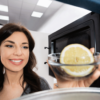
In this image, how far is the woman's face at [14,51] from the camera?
18.4 inches

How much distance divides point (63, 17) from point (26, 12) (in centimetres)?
27

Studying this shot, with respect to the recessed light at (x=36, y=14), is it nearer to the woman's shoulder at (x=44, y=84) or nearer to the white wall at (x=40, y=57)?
the white wall at (x=40, y=57)

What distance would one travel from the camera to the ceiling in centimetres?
53

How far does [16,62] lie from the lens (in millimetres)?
481

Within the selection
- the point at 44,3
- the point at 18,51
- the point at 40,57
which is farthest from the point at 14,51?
the point at 44,3

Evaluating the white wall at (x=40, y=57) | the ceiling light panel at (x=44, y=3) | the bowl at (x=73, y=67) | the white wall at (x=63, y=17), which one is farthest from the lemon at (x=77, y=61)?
the ceiling light panel at (x=44, y=3)

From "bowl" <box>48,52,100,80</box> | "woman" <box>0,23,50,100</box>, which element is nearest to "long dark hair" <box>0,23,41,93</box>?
"woman" <box>0,23,50,100</box>

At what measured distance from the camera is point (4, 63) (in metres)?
0.47

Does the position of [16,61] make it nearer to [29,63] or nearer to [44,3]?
[29,63]

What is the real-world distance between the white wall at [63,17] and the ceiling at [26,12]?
5cm

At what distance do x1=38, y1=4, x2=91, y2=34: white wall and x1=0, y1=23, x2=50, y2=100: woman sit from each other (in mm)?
188

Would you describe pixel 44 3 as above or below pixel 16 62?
above

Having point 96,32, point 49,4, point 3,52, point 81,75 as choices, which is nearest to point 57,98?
point 81,75

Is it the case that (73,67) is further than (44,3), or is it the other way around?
(44,3)
